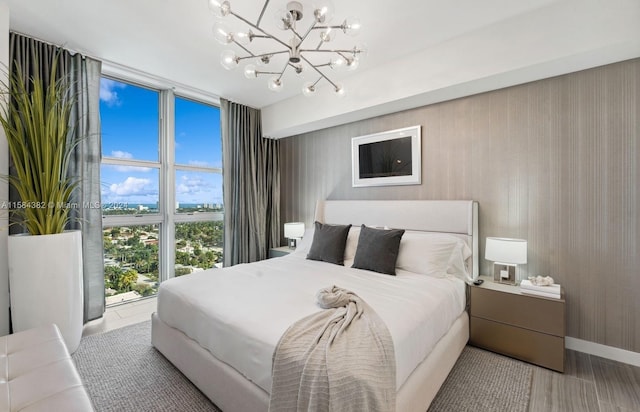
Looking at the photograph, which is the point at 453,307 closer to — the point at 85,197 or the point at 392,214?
the point at 392,214

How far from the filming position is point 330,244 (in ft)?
9.85

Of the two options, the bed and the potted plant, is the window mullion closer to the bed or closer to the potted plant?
the potted plant

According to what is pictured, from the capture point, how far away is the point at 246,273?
2480 mm

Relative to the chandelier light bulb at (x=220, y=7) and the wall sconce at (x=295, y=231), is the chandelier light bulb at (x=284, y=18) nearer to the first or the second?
the chandelier light bulb at (x=220, y=7)

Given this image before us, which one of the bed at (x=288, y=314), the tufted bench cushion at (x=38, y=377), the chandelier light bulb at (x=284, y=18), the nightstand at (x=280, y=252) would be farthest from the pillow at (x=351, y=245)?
the tufted bench cushion at (x=38, y=377)

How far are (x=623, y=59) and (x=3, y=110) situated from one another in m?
4.85

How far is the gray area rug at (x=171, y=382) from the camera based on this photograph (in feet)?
5.70

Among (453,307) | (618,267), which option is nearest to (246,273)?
(453,307)

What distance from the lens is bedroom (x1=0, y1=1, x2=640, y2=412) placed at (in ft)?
6.92

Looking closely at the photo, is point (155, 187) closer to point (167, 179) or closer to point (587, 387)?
point (167, 179)

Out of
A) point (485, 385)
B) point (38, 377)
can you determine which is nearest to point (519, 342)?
point (485, 385)

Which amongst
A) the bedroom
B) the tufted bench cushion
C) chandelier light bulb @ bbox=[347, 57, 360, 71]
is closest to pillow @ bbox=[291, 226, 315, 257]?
the bedroom

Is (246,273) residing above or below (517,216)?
below

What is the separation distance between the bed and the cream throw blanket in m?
0.11
